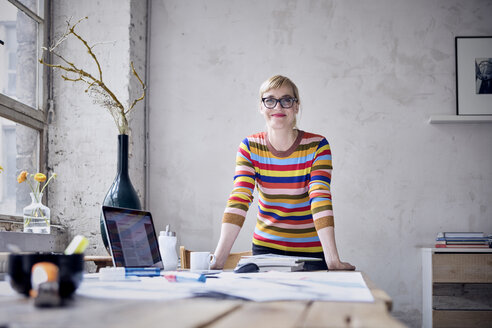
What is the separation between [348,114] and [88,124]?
174 cm

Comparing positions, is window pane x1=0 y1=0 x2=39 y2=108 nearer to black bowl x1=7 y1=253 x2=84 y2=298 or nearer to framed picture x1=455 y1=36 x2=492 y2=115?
black bowl x1=7 y1=253 x2=84 y2=298

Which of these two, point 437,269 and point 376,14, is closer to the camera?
point 437,269

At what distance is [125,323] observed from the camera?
2.25 feet

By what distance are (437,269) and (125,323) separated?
10.3ft

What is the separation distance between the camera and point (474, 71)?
153 inches

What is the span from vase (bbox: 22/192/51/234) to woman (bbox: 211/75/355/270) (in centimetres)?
119

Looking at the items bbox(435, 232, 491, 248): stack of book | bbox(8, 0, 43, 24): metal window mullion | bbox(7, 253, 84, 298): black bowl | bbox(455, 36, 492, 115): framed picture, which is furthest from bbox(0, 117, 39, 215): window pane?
bbox(455, 36, 492, 115): framed picture

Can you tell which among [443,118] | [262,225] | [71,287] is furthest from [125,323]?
[443,118]

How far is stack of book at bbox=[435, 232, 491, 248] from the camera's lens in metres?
3.56

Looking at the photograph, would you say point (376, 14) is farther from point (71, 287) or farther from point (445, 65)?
point (71, 287)

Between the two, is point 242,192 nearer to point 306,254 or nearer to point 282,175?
point 282,175

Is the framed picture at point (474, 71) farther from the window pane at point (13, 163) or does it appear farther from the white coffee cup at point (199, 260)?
the window pane at point (13, 163)

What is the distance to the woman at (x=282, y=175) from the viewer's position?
2.25 m

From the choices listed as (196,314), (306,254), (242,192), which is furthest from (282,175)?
(196,314)
